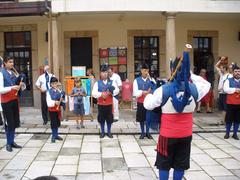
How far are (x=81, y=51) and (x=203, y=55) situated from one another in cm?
435

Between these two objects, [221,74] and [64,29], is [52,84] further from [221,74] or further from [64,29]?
[64,29]

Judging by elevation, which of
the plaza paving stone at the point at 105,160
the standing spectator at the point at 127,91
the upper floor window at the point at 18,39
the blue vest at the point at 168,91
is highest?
the upper floor window at the point at 18,39

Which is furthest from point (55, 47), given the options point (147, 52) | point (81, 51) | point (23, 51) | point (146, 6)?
point (147, 52)

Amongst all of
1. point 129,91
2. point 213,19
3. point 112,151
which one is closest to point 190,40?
point 213,19

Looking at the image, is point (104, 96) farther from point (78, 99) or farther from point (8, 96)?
point (8, 96)

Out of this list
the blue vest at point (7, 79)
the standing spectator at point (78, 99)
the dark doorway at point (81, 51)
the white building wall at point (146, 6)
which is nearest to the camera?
the blue vest at point (7, 79)

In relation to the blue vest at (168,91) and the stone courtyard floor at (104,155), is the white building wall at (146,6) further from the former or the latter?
the blue vest at (168,91)

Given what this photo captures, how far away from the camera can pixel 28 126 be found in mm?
10859

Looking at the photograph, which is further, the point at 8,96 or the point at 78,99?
the point at 78,99

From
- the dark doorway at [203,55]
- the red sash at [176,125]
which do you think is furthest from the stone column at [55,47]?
the red sash at [176,125]

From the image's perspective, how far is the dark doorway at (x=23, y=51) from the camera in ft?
47.8

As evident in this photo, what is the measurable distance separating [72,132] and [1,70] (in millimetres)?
2601

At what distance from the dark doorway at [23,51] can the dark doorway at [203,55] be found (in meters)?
5.82

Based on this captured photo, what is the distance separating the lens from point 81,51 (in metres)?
14.4
